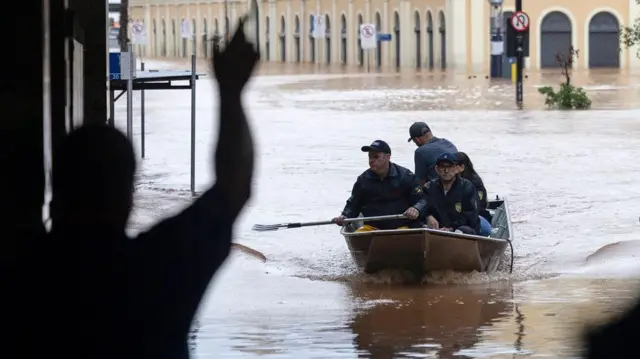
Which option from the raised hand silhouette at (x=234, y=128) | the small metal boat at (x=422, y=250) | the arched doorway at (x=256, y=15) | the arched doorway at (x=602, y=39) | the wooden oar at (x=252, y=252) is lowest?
the wooden oar at (x=252, y=252)

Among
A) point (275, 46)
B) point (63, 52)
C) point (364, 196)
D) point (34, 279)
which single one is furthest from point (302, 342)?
point (275, 46)

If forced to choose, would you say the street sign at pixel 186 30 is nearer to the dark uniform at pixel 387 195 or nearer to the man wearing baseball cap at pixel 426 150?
the man wearing baseball cap at pixel 426 150

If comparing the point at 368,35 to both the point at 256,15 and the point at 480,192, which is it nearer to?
the point at 480,192

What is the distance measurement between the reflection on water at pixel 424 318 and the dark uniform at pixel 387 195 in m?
0.71

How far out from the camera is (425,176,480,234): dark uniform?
45.0 ft

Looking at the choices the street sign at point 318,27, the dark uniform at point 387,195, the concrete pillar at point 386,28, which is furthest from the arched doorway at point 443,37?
the dark uniform at point 387,195

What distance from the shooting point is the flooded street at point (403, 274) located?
35.5 ft

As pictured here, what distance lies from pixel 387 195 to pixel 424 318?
7.48ft

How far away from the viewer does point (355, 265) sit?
14.3 meters

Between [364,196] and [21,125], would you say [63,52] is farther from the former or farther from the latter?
[364,196]

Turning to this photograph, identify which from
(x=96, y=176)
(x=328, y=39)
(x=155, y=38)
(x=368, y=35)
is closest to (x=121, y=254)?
(x=96, y=176)

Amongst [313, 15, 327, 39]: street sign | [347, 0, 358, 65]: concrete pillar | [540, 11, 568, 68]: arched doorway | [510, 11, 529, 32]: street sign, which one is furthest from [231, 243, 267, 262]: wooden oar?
[313, 15, 327, 39]: street sign

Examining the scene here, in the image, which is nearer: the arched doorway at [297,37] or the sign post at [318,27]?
the sign post at [318,27]

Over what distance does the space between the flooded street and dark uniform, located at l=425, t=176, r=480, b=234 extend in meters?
0.49
